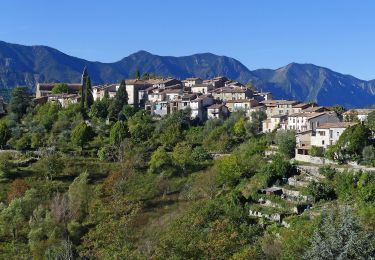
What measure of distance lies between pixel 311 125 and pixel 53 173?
91.5 feet

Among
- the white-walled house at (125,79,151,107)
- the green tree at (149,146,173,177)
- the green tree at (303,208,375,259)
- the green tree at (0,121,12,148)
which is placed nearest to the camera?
the green tree at (303,208,375,259)

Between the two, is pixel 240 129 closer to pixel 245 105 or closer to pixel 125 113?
pixel 245 105

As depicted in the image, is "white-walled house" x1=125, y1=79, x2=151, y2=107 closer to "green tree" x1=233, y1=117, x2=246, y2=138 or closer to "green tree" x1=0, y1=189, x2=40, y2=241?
"green tree" x1=233, y1=117, x2=246, y2=138

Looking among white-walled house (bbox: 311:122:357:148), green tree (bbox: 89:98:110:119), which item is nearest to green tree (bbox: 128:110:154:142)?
green tree (bbox: 89:98:110:119)

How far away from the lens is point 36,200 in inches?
1902

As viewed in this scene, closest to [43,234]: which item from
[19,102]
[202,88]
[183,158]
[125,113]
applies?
[183,158]

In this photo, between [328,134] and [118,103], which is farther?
[118,103]

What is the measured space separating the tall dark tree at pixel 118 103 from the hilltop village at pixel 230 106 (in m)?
4.31

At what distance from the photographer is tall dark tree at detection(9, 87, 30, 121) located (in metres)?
79.4

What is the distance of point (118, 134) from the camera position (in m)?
62.9

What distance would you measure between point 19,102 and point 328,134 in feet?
155

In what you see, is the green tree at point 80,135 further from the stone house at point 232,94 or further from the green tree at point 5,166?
the stone house at point 232,94

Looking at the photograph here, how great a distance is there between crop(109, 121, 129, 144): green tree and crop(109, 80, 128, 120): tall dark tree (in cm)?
956

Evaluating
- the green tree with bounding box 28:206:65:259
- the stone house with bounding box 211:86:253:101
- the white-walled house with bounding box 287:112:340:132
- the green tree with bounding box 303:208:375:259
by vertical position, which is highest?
the stone house with bounding box 211:86:253:101
